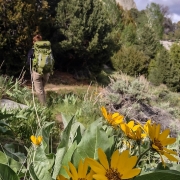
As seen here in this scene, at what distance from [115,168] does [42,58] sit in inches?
179

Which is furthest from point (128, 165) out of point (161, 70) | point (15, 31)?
point (161, 70)

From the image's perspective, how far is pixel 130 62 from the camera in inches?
621

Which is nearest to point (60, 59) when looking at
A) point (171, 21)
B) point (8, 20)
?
point (8, 20)

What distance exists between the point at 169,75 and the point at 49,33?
651 centimetres

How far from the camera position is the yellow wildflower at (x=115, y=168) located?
2.00 ft

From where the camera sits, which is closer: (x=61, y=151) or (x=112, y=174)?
(x=112, y=174)

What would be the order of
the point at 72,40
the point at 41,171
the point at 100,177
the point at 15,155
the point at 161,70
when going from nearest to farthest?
the point at 100,177, the point at 41,171, the point at 15,155, the point at 72,40, the point at 161,70

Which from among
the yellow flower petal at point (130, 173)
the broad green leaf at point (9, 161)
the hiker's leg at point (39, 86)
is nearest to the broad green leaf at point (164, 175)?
the yellow flower petal at point (130, 173)

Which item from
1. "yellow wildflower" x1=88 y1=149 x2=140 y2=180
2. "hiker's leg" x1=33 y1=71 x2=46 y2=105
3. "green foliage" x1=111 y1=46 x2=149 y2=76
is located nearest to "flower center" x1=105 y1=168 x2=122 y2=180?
"yellow wildflower" x1=88 y1=149 x2=140 y2=180

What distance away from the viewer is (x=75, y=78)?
506 inches

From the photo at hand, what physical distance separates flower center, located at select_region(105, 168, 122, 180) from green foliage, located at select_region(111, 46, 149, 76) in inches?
596

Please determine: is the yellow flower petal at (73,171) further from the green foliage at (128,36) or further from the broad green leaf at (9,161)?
the green foliage at (128,36)

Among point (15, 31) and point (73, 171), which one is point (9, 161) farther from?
point (15, 31)

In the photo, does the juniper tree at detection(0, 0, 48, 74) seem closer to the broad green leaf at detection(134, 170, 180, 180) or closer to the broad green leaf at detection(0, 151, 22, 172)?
the broad green leaf at detection(0, 151, 22, 172)
